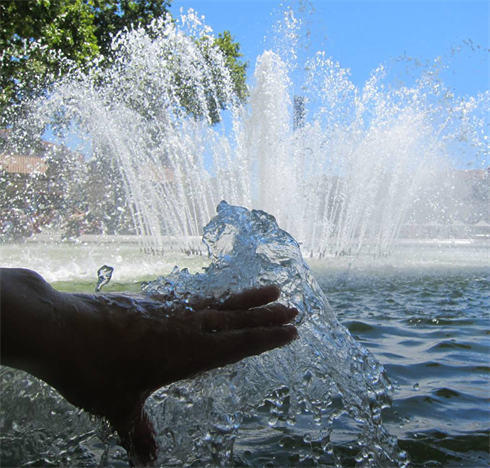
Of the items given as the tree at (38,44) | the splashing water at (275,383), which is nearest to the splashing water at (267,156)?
the tree at (38,44)

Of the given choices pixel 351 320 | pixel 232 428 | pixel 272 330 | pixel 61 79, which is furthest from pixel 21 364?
pixel 61 79

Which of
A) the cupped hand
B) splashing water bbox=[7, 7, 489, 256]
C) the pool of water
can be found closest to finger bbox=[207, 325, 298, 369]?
the cupped hand

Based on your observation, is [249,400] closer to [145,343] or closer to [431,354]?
[145,343]

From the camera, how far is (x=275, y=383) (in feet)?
6.19

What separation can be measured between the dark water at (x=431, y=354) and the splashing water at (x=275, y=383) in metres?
0.19

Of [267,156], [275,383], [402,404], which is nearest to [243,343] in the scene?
[275,383]

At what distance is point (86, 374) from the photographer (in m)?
1.15

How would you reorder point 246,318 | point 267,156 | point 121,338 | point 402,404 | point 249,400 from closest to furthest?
point 121,338 < point 246,318 < point 249,400 < point 402,404 < point 267,156

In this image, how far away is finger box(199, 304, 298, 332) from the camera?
1289 mm

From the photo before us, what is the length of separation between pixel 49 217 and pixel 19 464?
38.4 ft

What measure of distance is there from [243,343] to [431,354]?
6.86 feet

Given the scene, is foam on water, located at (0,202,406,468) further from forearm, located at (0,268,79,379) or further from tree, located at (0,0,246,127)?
tree, located at (0,0,246,127)

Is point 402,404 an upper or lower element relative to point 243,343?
lower

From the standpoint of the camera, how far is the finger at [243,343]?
127cm
